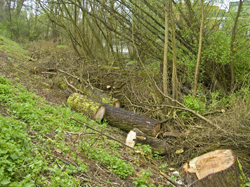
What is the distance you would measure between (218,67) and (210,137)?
16.2 feet

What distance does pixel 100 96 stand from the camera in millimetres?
8156

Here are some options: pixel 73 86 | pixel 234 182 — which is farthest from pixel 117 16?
pixel 234 182

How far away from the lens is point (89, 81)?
8.93 m

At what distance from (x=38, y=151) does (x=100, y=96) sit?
16.2 feet

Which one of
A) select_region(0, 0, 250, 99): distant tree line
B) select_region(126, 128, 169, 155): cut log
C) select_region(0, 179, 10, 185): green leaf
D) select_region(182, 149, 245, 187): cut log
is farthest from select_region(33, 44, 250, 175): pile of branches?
select_region(0, 179, 10, 185): green leaf

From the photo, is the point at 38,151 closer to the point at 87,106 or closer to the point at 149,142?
the point at 149,142

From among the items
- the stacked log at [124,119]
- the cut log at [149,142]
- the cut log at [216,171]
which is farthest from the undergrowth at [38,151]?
the cut log at [216,171]

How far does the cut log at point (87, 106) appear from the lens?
22.2 ft

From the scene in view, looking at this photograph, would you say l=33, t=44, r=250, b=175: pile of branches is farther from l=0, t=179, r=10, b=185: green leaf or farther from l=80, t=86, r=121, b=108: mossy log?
l=0, t=179, r=10, b=185: green leaf

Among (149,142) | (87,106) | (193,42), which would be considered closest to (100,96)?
(87,106)

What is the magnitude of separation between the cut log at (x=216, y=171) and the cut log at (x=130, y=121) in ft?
7.09

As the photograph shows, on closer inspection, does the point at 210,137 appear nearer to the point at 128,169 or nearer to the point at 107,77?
the point at 128,169

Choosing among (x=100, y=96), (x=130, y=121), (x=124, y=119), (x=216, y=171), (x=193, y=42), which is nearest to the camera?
(x=216, y=171)

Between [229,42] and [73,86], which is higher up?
[229,42]
